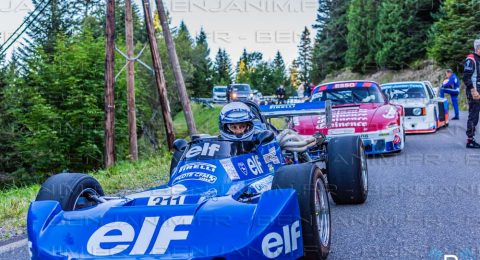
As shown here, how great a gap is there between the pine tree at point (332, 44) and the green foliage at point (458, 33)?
35367 millimetres

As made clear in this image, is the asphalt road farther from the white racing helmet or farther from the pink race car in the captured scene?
the white racing helmet

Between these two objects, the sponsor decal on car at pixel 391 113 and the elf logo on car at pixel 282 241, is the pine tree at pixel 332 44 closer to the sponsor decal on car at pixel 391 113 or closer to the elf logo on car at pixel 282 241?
the sponsor decal on car at pixel 391 113

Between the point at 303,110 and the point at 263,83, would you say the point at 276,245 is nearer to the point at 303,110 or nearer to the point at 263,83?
the point at 303,110

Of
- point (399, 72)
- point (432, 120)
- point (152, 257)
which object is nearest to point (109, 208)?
point (152, 257)

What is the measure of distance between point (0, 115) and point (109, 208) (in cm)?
3143

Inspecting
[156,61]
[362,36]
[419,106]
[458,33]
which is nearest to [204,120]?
[458,33]

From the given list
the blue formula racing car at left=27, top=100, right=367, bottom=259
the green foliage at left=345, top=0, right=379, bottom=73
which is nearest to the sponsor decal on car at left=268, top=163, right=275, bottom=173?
the blue formula racing car at left=27, top=100, right=367, bottom=259

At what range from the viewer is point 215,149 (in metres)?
5.65

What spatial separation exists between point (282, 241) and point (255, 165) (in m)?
2.09

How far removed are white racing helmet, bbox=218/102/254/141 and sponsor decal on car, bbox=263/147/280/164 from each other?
31cm

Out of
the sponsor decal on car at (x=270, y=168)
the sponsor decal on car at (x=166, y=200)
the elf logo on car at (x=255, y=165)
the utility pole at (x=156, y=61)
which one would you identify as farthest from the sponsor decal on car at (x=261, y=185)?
the utility pole at (x=156, y=61)

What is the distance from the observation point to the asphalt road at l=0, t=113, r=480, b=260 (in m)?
4.59

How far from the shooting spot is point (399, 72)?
2165 inches

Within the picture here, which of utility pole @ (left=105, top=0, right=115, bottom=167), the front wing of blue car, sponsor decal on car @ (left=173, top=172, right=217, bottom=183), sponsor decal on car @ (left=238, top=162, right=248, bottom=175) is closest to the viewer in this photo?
the front wing of blue car
